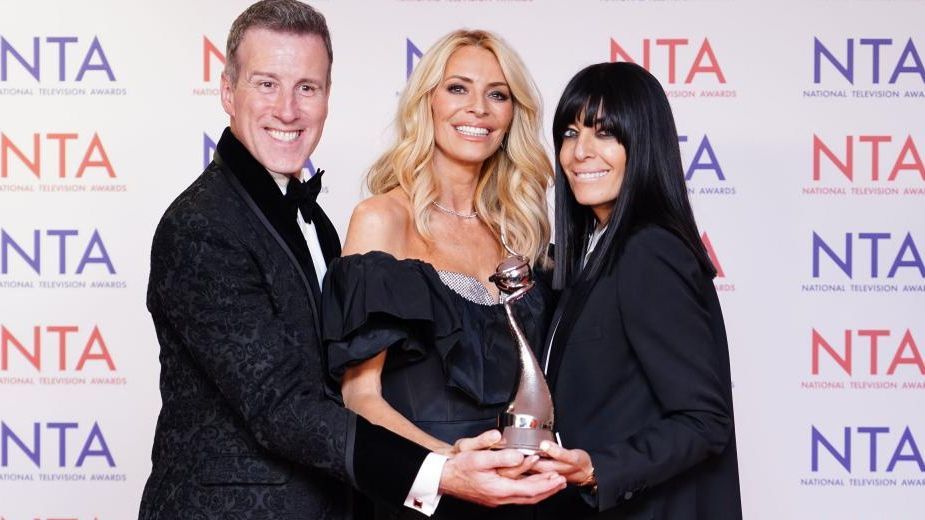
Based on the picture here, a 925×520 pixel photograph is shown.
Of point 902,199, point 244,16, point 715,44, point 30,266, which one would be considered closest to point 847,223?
point 902,199

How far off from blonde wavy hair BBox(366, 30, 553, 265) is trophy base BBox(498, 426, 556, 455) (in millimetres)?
789

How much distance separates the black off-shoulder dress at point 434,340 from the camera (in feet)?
8.00

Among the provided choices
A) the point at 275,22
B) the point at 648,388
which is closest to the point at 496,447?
the point at 648,388

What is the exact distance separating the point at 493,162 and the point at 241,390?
114 cm

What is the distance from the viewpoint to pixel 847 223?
13.9 feet

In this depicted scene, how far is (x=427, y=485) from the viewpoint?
7.20 ft

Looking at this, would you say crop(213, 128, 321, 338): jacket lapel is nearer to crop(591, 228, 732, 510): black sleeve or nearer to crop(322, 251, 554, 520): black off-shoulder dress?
crop(322, 251, 554, 520): black off-shoulder dress

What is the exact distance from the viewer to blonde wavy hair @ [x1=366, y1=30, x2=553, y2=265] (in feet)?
9.47

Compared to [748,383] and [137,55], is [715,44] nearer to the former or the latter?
[748,383]

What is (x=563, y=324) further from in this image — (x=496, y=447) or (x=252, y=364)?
(x=252, y=364)

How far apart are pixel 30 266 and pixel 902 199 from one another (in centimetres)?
323

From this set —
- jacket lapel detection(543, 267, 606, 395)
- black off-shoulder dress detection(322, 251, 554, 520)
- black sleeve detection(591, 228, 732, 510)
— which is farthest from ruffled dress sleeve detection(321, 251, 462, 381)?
black sleeve detection(591, 228, 732, 510)

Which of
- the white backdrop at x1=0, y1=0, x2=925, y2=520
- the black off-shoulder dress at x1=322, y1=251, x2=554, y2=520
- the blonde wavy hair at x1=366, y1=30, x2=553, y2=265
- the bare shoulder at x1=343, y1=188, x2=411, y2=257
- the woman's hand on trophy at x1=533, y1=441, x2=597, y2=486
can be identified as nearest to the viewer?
the woman's hand on trophy at x1=533, y1=441, x2=597, y2=486

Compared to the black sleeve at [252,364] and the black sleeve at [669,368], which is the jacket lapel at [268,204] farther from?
the black sleeve at [669,368]
